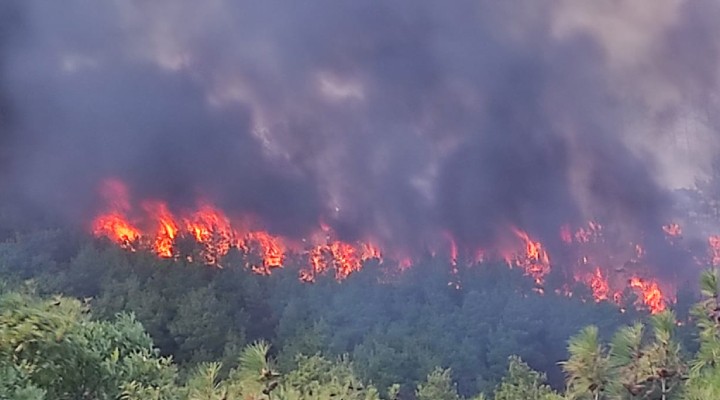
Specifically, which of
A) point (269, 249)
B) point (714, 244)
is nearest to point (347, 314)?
point (269, 249)

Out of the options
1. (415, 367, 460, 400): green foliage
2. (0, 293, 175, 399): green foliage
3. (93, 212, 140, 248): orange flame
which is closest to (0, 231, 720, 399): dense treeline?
(415, 367, 460, 400): green foliage

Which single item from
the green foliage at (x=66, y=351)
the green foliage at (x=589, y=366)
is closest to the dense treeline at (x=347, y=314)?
the green foliage at (x=66, y=351)

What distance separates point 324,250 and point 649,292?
19936 mm

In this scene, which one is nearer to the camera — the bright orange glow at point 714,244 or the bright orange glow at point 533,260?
the bright orange glow at point 714,244

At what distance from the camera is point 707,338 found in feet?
19.5

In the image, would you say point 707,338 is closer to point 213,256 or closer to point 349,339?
point 349,339

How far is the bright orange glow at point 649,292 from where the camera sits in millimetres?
44688

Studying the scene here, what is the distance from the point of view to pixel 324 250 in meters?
50.5

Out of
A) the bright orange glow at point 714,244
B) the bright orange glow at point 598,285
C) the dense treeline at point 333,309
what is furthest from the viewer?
the bright orange glow at point 598,285

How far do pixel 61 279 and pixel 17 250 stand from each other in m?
3.32

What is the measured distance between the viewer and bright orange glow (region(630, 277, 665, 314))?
4469 centimetres

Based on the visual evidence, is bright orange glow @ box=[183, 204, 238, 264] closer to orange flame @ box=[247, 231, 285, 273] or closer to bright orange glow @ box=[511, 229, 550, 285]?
orange flame @ box=[247, 231, 285, 273]

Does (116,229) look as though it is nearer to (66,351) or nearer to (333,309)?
(333,309)

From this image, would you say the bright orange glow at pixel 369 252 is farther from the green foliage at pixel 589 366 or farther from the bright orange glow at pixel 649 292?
the green foliage at pixel 589 366
